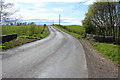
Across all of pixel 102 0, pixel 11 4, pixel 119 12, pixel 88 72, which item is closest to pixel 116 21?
pixel 119 12

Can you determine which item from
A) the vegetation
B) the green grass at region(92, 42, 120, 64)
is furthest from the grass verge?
the vegetation

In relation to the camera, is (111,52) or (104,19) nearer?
(111,52)

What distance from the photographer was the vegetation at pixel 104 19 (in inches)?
1045

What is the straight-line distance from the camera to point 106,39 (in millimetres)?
20547

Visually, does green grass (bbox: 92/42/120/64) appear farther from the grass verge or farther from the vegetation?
the vegetation

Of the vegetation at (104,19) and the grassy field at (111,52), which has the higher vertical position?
the vegetation at (104,19)

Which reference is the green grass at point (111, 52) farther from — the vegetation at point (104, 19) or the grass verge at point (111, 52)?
the vegetation at point (104, 19)

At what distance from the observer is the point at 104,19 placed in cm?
3112

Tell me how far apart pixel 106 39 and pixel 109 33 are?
40.1ft

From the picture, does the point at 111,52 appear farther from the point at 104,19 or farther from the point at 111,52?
the point at 104,19

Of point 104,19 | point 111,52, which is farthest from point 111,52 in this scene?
point 104,19

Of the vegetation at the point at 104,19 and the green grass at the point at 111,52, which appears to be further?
the vegetation at the point at 104,19

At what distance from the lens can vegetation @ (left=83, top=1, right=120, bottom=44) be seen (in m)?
26.5

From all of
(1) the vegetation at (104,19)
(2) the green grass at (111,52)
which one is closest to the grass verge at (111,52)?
(2) the green grass at (111,52)
